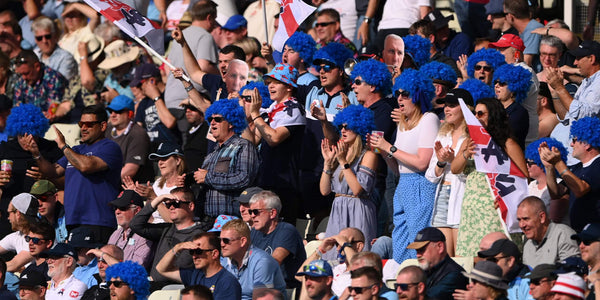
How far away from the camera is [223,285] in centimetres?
1024

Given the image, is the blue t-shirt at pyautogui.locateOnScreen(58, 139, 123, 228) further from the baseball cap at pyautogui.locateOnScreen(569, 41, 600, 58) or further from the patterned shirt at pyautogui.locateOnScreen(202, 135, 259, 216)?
the baseball cap at pyautogui.locateOnScreen(569, 41, 600, 58)

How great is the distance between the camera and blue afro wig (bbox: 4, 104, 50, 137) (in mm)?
13609

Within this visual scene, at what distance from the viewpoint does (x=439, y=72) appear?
40.4 feet

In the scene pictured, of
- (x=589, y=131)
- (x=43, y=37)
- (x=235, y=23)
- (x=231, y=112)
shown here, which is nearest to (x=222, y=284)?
(x=231, y=112)

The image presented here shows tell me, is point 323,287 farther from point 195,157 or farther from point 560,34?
point 560,34

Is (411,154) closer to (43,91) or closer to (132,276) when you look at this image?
(132,276)

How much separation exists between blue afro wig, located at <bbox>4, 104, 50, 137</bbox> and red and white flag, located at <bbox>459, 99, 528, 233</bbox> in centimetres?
514

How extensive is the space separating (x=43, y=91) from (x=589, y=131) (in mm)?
7761

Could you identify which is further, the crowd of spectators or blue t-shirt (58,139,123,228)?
blue t-shirt (58,139,123,228)

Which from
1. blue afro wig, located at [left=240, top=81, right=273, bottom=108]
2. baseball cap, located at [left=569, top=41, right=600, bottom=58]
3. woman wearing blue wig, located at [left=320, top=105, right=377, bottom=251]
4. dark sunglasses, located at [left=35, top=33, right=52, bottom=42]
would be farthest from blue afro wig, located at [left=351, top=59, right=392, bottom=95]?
dark sunglasses, located at [left=35, top=33, right=52, bottom=42]

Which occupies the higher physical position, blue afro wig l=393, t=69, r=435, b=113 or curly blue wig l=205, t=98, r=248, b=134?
blue afro wig l=393, t=69, r=435, b=113

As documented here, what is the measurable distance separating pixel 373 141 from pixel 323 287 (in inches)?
66.0

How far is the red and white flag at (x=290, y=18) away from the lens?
13.2 meters

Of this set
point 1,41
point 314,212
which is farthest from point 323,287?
point 1,41
